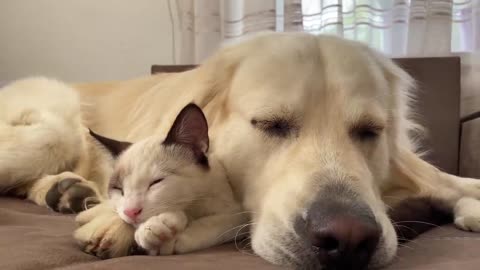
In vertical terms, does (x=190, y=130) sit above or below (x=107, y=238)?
above

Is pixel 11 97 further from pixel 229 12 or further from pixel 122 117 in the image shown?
pixel 229 12

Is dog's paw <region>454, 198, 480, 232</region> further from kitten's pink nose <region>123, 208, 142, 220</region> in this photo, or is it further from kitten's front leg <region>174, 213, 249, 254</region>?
kitten's pink nose <region>123, 208, 142, 220</region>

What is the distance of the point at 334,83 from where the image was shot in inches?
52.1

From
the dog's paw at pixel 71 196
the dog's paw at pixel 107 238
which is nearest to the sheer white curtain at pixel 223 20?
the dog's paw at pixel 71 196

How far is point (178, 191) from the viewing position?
113cm

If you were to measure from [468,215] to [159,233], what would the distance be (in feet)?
2.49

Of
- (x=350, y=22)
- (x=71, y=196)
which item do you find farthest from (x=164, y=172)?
(x=350, y=22)

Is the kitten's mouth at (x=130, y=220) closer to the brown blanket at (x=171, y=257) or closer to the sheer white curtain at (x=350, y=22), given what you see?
the brown blanket at (x=171, y=257)

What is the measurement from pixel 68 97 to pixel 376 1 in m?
1.62

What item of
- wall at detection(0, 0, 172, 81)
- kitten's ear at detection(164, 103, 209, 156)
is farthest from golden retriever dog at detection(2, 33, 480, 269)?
wall at detection(0, 0, 172, 81)

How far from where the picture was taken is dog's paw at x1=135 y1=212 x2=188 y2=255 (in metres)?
1.01

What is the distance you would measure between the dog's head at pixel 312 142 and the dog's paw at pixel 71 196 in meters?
0.42

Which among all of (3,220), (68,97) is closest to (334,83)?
(3,220)

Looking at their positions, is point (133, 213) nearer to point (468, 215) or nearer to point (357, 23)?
point (468, 215)
